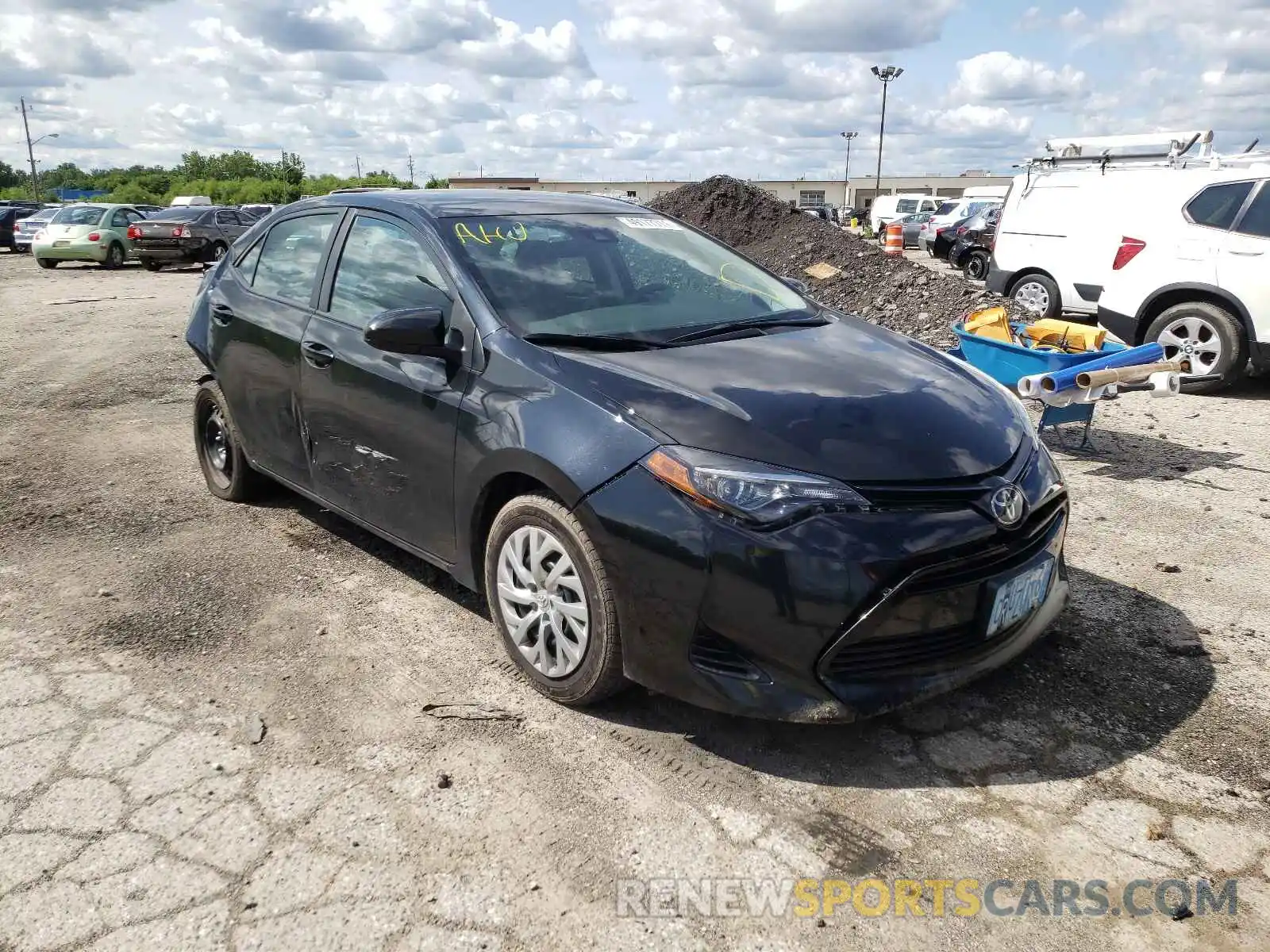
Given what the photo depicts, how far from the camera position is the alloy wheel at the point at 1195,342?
28.0 ft

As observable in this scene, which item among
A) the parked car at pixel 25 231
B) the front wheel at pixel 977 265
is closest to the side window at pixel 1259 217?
the front wheel at pixel 977 265

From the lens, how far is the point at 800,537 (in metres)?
2.70

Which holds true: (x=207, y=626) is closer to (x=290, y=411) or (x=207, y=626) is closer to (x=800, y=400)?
(x=290, y=411)

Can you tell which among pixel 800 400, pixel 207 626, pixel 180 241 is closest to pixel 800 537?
pixel 800 400

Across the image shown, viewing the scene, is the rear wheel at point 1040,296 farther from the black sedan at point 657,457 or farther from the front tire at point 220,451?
the front tire at point 220,451

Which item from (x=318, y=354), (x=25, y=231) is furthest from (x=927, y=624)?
(x=25, y=231)

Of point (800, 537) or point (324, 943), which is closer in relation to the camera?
point (324, 943)

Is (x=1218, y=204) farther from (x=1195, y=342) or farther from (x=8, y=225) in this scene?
(x=8, y=225)

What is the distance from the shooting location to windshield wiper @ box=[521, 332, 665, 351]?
3.40 meters

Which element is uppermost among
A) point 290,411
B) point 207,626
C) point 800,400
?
point 800,400

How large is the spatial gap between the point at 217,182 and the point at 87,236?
61.1m

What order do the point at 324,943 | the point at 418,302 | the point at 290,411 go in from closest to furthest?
1. the point at 324,943
2. the point at 418,302
3. the point at 290,411

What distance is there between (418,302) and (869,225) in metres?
49.3

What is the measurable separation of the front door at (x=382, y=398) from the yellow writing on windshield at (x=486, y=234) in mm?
154
